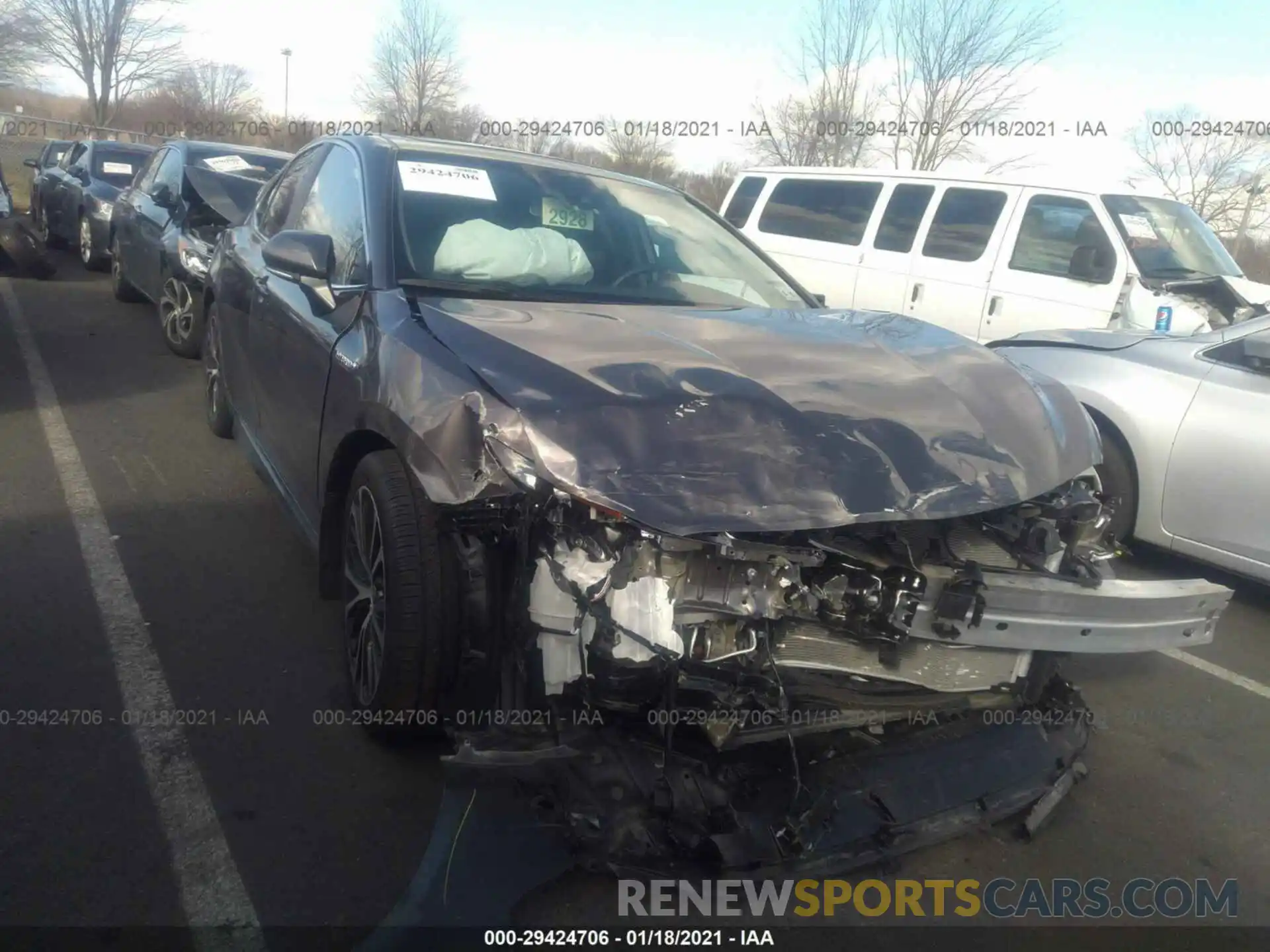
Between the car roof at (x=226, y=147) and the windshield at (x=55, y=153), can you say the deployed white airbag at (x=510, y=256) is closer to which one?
the car roof at (x=226, y=147)

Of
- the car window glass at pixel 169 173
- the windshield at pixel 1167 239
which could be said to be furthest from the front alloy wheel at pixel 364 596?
the windshield at pixel 1167 239

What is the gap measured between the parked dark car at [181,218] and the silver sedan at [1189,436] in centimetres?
517

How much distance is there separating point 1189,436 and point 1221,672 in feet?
3.72

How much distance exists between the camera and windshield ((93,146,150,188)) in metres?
12.7

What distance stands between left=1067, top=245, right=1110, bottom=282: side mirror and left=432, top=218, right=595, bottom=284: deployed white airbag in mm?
5480

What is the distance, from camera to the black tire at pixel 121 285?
996 cm

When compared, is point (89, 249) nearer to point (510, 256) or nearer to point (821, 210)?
point (821, 210)

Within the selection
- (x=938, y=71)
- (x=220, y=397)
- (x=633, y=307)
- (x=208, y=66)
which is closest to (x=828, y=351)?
(x=633, y=307)

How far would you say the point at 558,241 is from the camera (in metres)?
3.81

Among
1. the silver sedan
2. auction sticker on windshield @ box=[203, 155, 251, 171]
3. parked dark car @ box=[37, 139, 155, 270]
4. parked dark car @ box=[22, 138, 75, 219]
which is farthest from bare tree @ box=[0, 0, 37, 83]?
the silver sedan

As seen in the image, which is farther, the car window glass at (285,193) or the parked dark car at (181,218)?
the parked dark car at (181,218)

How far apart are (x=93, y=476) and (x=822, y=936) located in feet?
14.9

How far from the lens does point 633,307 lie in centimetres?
352

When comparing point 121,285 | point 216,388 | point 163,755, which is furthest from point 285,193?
point 121,285
